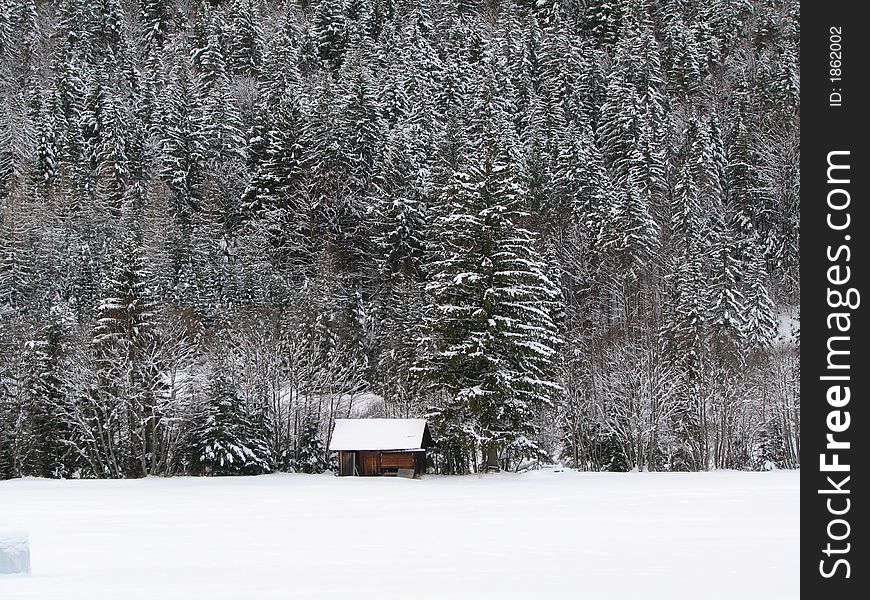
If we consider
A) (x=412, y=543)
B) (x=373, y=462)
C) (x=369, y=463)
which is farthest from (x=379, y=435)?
(x=412, y=543)

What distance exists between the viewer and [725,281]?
5391 centimetres

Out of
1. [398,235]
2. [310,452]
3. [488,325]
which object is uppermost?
[398,235]

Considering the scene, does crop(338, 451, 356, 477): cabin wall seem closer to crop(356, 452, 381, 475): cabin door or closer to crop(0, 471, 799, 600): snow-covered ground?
crop(356, 452, 381, 475): cabin door

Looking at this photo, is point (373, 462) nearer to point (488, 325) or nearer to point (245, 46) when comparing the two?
point (488, 325)

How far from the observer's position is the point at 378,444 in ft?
130

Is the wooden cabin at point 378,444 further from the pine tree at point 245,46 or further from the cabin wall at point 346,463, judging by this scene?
the pine tree at point 245,46

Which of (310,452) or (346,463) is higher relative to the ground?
(310,452)

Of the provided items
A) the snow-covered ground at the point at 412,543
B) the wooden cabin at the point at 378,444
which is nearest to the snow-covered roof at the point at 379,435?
the wooden cabin at the point at 378,444

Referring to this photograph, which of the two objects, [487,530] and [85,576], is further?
[487,530]

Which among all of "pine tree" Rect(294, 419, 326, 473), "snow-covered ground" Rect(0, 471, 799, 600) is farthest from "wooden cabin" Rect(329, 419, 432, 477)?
"snow-covered ground" Rect(0, 471, 799, 600)

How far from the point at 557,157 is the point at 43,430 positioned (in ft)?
133

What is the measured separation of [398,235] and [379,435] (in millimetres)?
22446

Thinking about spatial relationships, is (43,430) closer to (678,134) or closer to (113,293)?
(113,293)
